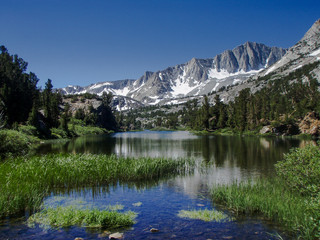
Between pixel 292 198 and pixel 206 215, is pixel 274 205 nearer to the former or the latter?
pixel 292 198

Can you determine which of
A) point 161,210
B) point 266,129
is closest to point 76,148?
point 161,210

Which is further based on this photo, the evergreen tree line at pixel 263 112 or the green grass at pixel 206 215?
the evergreen tree line at pixel 263 112

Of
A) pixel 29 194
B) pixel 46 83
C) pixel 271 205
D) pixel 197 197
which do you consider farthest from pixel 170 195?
pixel 46 83

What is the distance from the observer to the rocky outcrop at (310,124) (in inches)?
3655

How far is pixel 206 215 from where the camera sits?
50.1 ft

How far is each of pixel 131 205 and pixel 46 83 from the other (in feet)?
507

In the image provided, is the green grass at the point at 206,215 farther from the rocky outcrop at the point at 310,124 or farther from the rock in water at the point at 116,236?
the rocky outcrop at the point at 310,124

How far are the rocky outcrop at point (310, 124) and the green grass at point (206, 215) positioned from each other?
92.7 m

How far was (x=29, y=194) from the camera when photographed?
1596 centimetres

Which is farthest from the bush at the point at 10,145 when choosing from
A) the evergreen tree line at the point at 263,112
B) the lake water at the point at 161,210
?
the evergreen tree line at the point at 263,112

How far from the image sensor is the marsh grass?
12248mm

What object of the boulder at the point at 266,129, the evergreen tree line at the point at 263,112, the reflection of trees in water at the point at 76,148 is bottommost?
the reflection of trees in water at the point at 76,148

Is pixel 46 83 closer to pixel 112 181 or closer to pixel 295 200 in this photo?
pixel 112 181

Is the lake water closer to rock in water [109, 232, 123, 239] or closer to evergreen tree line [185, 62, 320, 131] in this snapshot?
rock in water [109, 232, 123, 239]
